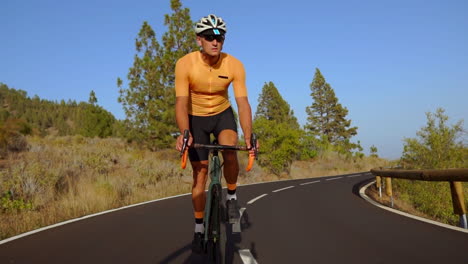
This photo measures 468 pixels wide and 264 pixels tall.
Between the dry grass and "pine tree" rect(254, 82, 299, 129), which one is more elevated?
"pine tree" rect(254, 82, 299, 129)

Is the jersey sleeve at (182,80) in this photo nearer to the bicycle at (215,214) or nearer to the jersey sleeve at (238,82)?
the jersey sleeve at (238,82)

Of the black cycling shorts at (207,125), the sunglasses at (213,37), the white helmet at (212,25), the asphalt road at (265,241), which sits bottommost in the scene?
the asphalt road at (265,241)

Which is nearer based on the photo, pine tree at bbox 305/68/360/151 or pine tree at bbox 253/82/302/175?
pine tree at bbox 253/82/302/175

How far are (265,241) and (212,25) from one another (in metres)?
3.14

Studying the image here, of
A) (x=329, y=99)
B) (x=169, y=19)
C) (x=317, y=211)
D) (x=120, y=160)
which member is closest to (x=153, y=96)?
(x=169, y=19)

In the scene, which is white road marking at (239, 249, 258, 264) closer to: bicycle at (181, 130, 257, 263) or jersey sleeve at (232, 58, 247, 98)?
bicycle at (181, 130, 257, 263)

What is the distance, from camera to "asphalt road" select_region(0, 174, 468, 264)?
434 cm

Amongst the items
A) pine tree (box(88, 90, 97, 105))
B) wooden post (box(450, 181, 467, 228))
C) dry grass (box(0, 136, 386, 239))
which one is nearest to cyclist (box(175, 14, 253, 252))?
dry grass (box(0, 136, 386, 239))

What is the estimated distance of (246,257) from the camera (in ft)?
14.2

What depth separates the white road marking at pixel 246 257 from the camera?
4145 millimetres

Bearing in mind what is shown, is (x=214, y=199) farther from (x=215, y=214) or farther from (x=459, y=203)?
(x=459, y=203)

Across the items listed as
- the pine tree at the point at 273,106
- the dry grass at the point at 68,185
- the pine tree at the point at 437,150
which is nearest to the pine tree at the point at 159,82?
the dry grass at the point at 68,185

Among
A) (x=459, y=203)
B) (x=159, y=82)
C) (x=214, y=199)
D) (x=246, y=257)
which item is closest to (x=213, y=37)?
(x=214, y=199)

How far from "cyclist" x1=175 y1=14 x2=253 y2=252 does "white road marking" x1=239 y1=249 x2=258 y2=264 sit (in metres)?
0.71
